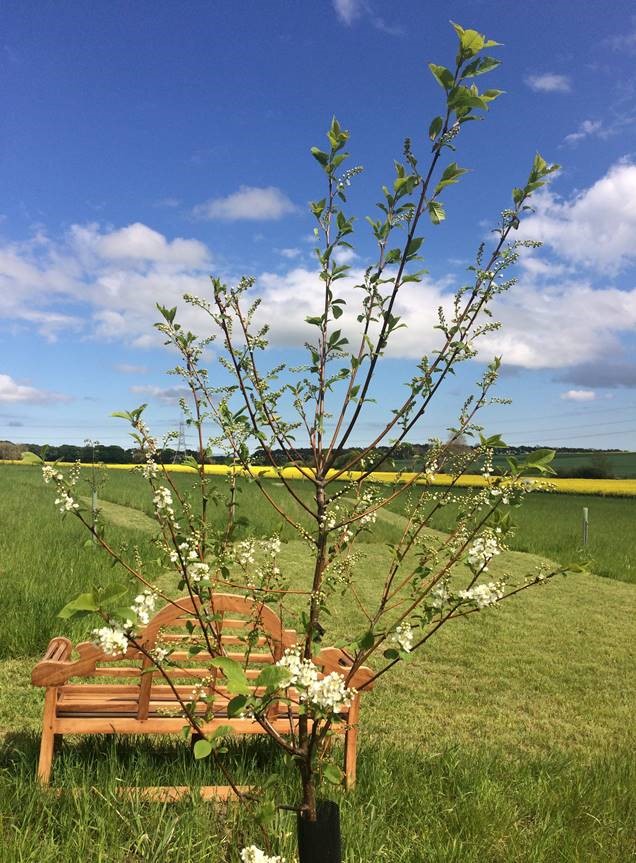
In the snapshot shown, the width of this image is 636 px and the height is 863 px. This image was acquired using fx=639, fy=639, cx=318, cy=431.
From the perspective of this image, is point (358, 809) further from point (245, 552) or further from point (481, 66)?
point (481, 66)

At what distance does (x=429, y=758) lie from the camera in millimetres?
3988

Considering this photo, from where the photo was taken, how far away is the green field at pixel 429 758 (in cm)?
294

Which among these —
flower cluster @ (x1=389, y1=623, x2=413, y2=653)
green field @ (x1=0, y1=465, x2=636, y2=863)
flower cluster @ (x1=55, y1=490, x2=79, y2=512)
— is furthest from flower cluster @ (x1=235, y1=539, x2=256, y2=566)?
green field @ (x1=0, y1=465, x2=636, y2=863)

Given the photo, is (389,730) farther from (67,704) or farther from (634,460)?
(634,460)

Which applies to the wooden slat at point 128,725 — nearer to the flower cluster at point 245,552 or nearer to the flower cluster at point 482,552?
the flower cluster at point 245,552

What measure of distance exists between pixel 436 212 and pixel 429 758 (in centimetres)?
342

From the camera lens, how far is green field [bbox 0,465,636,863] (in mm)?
2938

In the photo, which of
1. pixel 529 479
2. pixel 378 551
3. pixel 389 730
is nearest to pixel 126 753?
pixel 389 730

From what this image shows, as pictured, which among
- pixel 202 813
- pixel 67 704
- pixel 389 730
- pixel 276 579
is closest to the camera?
pixel 276 579

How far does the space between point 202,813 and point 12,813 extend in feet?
3.08

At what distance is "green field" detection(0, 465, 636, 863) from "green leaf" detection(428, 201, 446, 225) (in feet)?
8.27

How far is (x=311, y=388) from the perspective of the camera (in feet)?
7.72

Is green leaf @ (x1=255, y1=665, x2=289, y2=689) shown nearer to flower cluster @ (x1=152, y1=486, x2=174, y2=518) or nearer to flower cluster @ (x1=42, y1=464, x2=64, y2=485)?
flower cluster @ (x1=152, y1=486, x2=174, y2=518)

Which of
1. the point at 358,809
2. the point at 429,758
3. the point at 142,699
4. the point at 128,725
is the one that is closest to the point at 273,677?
the point at 358,809
